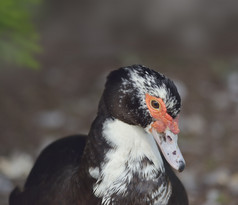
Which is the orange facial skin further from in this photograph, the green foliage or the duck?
the green foliage

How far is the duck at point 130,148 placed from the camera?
3.17 m

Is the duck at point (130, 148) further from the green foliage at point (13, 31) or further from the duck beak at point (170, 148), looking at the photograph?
the green foliage at point (13, 31)

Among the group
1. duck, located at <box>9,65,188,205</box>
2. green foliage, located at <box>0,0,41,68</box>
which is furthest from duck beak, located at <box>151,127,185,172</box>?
green foliage, located at <box>0,0,41,68</box>

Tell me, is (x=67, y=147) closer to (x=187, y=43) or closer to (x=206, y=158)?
(x=206, y=158)

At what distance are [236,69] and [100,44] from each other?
1935 millimetres

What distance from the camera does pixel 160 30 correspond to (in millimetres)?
7668

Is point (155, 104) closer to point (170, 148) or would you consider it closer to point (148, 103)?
point (148, 103)

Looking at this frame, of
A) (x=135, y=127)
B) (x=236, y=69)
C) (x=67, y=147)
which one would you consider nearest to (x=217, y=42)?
(x=236, y=69)

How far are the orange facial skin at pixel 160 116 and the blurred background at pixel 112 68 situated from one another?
63.7 inches

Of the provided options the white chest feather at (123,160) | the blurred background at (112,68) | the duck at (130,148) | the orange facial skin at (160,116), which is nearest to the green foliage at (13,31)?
the blurred background at (112,68)

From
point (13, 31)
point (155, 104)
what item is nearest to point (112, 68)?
point (13, 31)

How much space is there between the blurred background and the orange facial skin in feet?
5.31

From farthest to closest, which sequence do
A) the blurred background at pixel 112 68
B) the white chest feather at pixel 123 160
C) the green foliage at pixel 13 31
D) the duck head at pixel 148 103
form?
the blurred background at pixel 112 68, the green foliage at pixel 13 31, the white chest feather at pixel 123 160, the duck head at pixel 148 103

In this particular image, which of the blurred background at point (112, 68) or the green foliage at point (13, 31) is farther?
the blurred background at point (112, 68)
